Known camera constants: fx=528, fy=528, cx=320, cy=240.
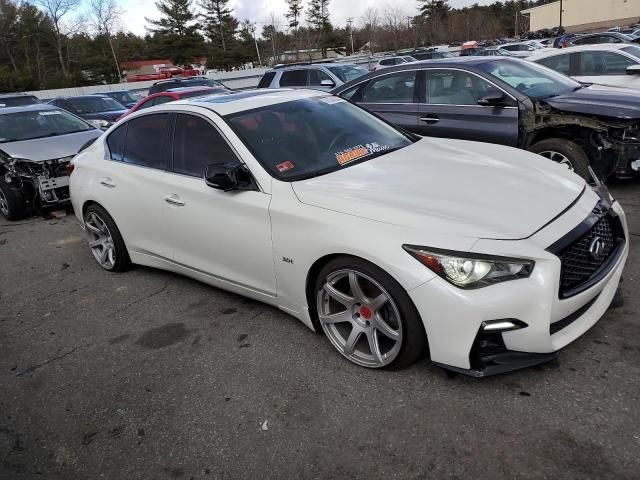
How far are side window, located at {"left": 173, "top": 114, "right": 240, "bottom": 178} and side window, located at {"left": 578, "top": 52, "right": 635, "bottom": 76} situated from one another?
7757 mm

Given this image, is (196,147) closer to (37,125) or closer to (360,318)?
(360,318)

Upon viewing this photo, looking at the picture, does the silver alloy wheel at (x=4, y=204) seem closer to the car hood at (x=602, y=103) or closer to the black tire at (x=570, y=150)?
the black tire at (x=570, y=150)

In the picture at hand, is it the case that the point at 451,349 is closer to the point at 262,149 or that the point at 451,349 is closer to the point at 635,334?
the point at 635,334

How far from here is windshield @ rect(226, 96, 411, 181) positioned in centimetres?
349

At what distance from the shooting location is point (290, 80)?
12.8m

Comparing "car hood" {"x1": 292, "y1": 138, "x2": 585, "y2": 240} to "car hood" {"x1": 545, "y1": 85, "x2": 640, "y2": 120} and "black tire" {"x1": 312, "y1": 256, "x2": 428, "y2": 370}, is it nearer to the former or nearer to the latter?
"black tire" {"x1": 312, "y1": 256, "x2": 428, "y2": 370}

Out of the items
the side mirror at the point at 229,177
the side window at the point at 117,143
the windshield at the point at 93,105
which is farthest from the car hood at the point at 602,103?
the windshield at the point at 93,105

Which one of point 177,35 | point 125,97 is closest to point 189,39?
point 177,35

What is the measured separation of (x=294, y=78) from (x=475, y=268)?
1113 centimetres

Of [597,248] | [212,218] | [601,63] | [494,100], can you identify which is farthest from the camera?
[601,63]

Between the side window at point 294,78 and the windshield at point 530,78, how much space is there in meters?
6.97

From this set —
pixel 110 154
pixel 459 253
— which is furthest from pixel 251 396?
pixel 110 154

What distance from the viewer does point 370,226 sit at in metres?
2.81

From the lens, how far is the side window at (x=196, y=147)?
3686 mm
